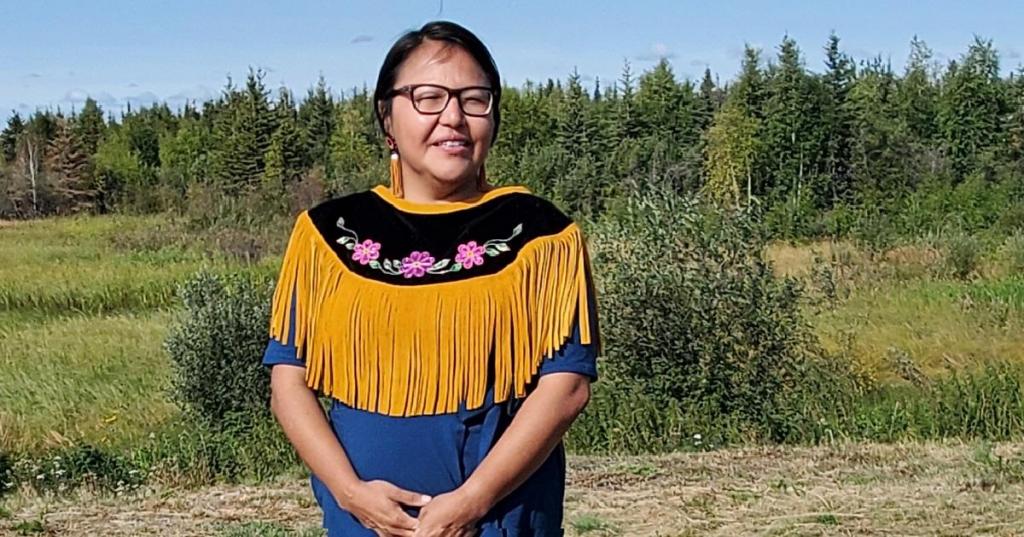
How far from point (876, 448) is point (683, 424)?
7.03ft

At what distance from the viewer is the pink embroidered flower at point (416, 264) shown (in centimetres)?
192

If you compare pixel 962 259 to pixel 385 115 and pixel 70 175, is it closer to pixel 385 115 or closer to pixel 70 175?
pixel 385 115

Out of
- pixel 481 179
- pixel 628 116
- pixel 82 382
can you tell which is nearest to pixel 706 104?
pixel 628 116

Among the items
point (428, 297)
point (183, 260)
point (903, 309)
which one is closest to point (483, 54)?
point (428, 297)

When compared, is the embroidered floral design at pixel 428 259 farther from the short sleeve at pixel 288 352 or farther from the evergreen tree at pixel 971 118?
the evergreen tree at pixel 971 118

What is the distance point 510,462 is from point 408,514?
0.17 meters

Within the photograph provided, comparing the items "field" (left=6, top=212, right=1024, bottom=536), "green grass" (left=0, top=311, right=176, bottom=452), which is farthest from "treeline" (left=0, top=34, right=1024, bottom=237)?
"green grass" (left=0, top=311, right=176, bottom=452)

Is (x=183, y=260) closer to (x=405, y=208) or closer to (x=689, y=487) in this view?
(x=689, y=487)

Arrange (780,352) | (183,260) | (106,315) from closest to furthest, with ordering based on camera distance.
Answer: (780,352) < (106,315) < (183,260)

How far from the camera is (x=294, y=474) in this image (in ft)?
22.6

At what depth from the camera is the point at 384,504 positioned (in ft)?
6.08

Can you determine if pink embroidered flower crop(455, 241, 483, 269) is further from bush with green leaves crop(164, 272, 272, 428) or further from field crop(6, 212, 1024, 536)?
bush with green leaves crop(164, 272, 272, 428)

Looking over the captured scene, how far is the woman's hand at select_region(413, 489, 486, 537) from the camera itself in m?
1.83

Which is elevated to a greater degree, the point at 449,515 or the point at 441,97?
the point at 441,97
